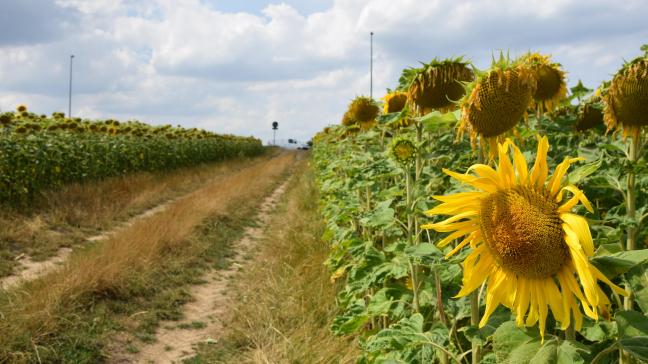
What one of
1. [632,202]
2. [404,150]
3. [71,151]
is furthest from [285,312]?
[71,151]

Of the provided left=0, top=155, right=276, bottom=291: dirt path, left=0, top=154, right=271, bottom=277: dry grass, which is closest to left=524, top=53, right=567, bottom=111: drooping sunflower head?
left=0, top=155, right=276, bottom=291: dirt path

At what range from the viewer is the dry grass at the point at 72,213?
666cm

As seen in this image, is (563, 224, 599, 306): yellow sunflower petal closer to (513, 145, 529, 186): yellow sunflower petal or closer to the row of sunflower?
(513, 145, 529, 186): yellow sunflower petal

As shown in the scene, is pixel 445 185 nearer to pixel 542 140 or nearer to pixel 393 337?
pixel 393 337

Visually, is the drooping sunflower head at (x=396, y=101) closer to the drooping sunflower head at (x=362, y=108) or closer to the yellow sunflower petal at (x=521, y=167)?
the drooping sunflower head at (x=362, y=108)

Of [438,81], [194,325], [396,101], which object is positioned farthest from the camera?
[194,325]

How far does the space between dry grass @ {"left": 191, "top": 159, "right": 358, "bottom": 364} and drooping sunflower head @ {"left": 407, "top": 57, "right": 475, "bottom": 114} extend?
1797 millimetres

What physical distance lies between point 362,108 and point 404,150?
2017mm

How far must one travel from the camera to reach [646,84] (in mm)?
1889

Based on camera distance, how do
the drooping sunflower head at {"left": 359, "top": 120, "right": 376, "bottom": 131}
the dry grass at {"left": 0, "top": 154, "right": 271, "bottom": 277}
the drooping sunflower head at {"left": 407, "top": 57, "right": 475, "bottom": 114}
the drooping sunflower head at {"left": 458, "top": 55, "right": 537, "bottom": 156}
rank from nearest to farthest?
the drooping sunflower head at {"left": 458, "top": 55, "right": 537, "bottom": 156} → the drooping sunflower head at {"left": 407, "top": 57, "right": 475, "bottom": 114} → the drooping sunflower head at {"left": 359, "top": 120, "right": 376, "bottom": 131} → the dry grass at {"left": 0, "top": 154, "right": 271, "bottom": 277}

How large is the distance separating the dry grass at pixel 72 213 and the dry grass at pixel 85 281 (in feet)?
2.81

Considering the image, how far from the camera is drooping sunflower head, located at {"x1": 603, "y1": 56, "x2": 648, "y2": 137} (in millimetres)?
1906

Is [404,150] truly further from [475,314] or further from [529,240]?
[529,240]

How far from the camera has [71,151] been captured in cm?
1013
